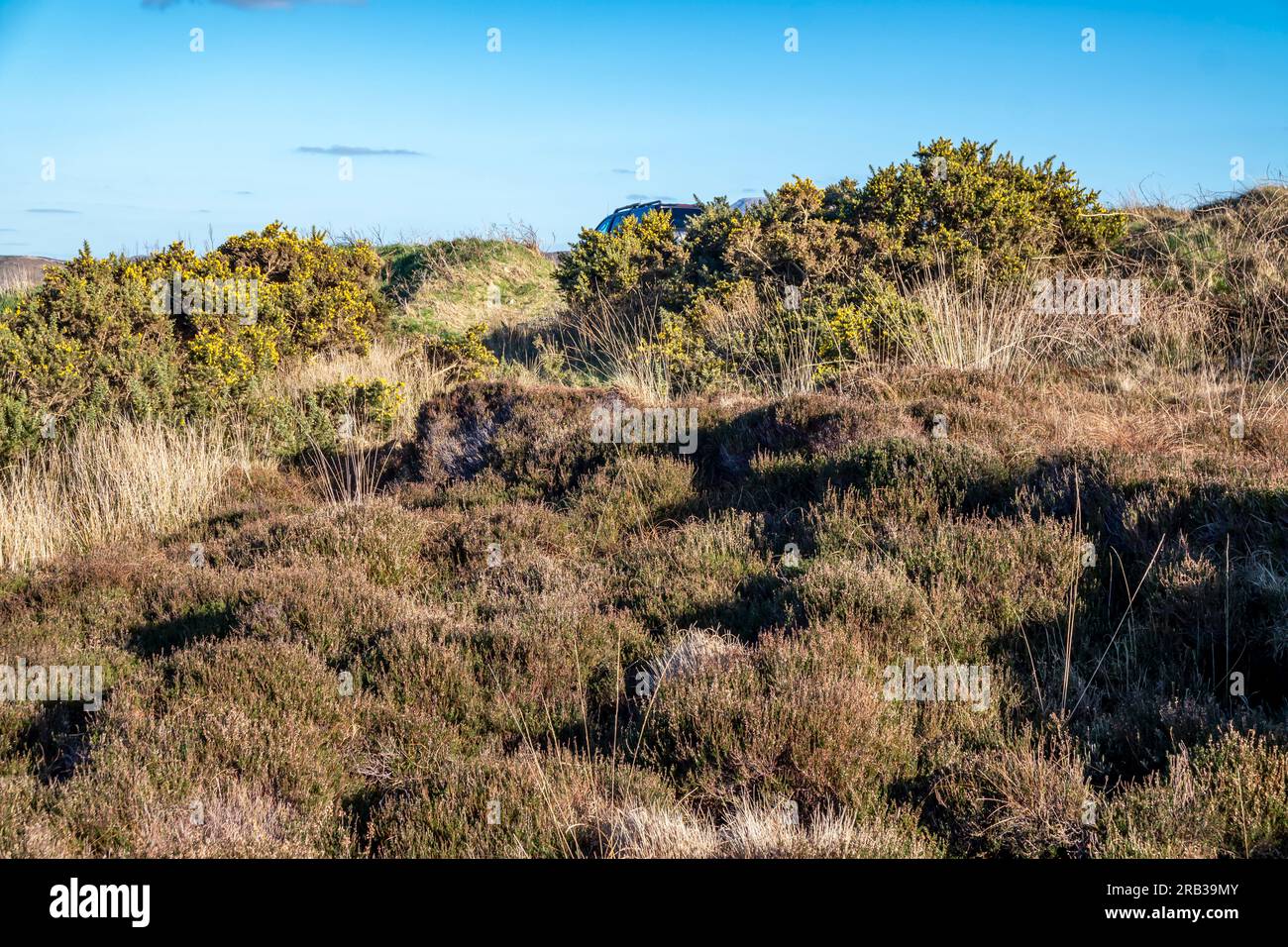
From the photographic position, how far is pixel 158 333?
11.1m

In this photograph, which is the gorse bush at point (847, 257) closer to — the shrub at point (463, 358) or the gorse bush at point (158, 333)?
the shrub at point (463, 358)

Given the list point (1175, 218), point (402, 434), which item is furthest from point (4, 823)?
point (1175, 218)

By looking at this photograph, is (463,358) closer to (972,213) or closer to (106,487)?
(106,487)

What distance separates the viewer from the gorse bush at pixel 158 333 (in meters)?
9.88

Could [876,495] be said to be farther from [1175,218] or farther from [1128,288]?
[1175,218]

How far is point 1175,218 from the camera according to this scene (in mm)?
13797

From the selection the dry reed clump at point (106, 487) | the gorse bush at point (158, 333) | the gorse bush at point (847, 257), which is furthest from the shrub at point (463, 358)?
the dry reed clump at point (106, 487)

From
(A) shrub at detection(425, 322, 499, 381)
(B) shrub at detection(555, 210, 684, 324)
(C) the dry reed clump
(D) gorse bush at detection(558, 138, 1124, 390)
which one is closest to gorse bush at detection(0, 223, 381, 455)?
(C) the dry reed clump

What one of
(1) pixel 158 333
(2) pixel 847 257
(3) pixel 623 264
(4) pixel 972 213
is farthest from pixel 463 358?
(4) pixel 972 213

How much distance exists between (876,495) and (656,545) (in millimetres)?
1627

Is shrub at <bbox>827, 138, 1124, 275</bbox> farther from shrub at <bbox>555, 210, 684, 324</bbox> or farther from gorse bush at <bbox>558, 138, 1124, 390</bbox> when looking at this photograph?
shrub at <bbox>555, 210, 684, 324</bbox>

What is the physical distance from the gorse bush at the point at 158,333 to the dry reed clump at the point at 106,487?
16.2 inches

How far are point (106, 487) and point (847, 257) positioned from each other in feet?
29.8

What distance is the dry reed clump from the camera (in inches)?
319
